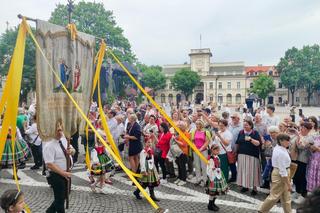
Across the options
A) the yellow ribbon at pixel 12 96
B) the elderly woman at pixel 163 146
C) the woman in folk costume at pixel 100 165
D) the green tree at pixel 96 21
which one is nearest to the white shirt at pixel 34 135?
the woman in folk costume at pixel 100 165

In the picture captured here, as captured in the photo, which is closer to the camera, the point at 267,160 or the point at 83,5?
the point at 267,160

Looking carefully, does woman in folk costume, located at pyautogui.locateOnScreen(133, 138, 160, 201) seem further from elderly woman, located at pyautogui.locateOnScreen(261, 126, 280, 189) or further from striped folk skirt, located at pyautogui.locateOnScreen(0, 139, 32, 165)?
striped folk skirt, located at pyautogui.locateOnScreen(0, 139, 32, 165)

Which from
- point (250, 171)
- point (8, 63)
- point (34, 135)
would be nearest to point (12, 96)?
point (34, 135)

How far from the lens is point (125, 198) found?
7066mm

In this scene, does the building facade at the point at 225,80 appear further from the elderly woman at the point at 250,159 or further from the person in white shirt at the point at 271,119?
the elderly woman at the point at 250,159

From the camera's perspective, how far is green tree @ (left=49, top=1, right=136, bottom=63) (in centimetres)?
3925

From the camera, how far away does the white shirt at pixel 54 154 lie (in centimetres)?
484

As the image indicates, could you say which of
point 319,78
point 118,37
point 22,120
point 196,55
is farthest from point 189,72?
point 22,120

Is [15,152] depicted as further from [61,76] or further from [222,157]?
[222,157]

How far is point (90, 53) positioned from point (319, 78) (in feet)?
244

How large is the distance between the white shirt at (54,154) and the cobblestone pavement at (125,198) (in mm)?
1711

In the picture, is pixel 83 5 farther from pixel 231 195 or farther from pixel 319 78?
pixel 319 78

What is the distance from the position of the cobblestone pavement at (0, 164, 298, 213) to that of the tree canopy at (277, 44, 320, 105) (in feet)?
229

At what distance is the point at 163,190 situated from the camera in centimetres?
771
